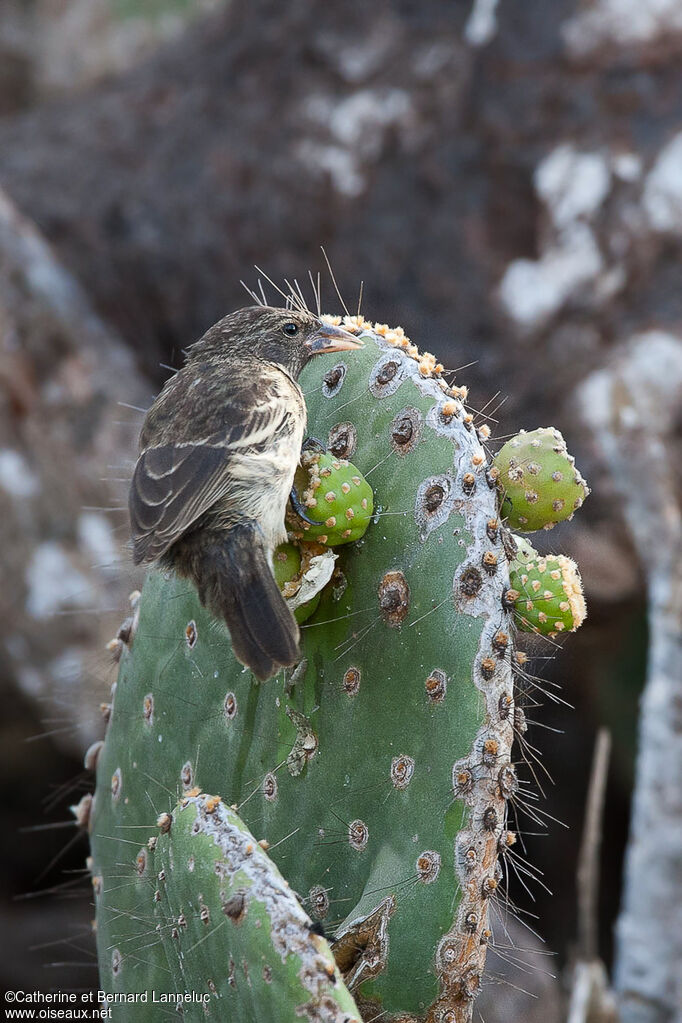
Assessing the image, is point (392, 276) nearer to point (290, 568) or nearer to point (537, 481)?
point (290, 568)

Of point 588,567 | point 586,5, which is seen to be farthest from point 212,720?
point 586,5

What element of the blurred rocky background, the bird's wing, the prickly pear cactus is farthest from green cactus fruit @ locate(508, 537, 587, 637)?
the blurred rocky background

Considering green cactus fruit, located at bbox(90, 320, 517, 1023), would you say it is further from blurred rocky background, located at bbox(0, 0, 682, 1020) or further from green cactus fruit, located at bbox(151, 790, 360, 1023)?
blurred rocky background, located at bbox(0, 0, 682, 1020)

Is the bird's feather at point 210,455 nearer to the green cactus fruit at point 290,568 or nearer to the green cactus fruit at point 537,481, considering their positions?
the green cactus fruit at point 290,568

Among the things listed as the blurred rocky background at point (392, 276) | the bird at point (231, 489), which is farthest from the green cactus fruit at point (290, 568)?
the blurred rocky background at point (392, 276)

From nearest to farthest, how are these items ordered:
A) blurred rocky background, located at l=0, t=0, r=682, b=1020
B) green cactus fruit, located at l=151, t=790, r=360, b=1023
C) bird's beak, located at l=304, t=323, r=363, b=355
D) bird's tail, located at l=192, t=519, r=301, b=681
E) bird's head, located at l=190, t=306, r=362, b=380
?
1. green cactus fruit, located at l=151, t=790, r=360, b=1023
2. bird's tail, located at l=192, t=519, r=301, b=681
3. bird's beak, located at l=304, t=323, r=363, b=355
4. bird's head, located at l=190, t=306, r=362, b=380
5. blurred rocky background, located at l=0, t=0, r=682, b=1020

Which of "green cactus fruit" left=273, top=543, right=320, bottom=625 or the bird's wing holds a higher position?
the bird's wing
